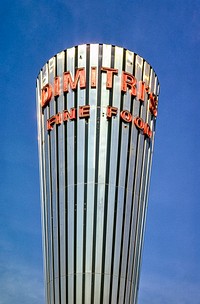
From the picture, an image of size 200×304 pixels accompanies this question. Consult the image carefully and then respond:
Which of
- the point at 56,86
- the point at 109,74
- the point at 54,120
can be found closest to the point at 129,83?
the point at 109,74

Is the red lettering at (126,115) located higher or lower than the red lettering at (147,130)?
higher

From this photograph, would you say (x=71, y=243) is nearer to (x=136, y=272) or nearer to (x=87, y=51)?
(x=136, y=272)

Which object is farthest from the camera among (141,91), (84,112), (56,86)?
(141,91)

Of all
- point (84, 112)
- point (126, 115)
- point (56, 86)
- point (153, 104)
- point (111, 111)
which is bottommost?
point (126, 115)

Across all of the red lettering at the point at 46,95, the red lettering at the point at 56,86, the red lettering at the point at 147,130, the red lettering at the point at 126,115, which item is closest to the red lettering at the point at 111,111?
the red lettering at the point at 126,115

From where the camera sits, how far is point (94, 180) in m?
41.6

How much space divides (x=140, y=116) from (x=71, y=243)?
1317cm

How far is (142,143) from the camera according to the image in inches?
1754

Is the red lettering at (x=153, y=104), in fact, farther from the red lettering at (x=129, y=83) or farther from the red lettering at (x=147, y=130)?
the red lettering at (x=129, y=83)

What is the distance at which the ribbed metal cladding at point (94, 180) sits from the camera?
4012cm

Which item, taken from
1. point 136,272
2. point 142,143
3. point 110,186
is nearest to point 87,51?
point 142,143

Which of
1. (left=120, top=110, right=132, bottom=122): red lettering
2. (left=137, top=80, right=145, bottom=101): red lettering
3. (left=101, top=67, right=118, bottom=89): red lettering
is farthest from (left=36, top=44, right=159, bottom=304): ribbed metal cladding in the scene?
(left=137, top=80, right=145, bottom=101): red lettering

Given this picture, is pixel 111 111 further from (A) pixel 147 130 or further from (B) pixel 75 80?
(B) pixel 75 80

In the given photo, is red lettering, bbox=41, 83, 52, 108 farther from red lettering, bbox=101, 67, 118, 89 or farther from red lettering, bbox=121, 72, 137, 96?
red lettering, bbox=121, 72, 137, 96
